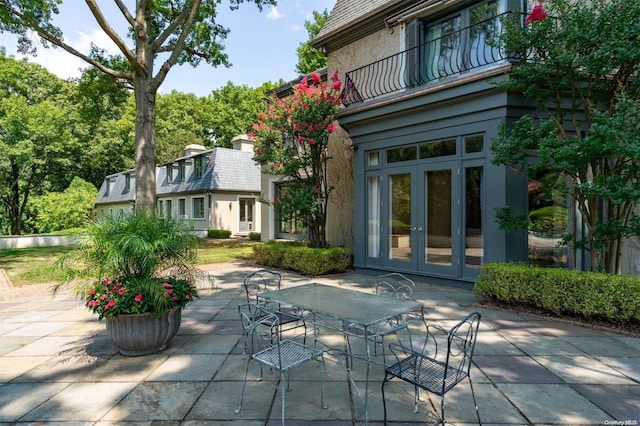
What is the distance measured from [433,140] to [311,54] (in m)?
20.5

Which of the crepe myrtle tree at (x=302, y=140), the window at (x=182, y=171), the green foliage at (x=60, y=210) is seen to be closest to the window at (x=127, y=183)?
the green foliage at (x=60, y=210)

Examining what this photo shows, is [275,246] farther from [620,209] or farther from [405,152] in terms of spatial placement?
[620,209]

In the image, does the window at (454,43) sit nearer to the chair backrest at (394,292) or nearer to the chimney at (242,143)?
the chair backrest at (394,292)

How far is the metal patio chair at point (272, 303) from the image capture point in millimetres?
Answer: 3896

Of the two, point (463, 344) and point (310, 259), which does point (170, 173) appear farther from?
point (463, 344)

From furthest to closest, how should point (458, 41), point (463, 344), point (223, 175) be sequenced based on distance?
1. point (223, 175)
2. point (458, 41)
3. point (463, 344)

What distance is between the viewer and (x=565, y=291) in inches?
199

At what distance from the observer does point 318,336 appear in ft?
14.7

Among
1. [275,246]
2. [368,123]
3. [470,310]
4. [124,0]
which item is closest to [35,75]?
[124,0]

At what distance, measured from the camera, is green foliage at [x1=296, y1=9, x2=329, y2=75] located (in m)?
24.6

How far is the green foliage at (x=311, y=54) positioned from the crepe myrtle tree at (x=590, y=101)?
20.3 m

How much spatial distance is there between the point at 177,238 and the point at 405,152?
5713mm

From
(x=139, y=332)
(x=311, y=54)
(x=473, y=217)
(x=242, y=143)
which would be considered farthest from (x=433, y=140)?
(x=311, y=54)

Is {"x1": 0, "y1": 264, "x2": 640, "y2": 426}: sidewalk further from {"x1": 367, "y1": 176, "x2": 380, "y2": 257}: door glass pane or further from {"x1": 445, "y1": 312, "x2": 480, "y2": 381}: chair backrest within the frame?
{"x1": 367, "y1": 176, "x2": 380, "y2": 257}: door glass pane
